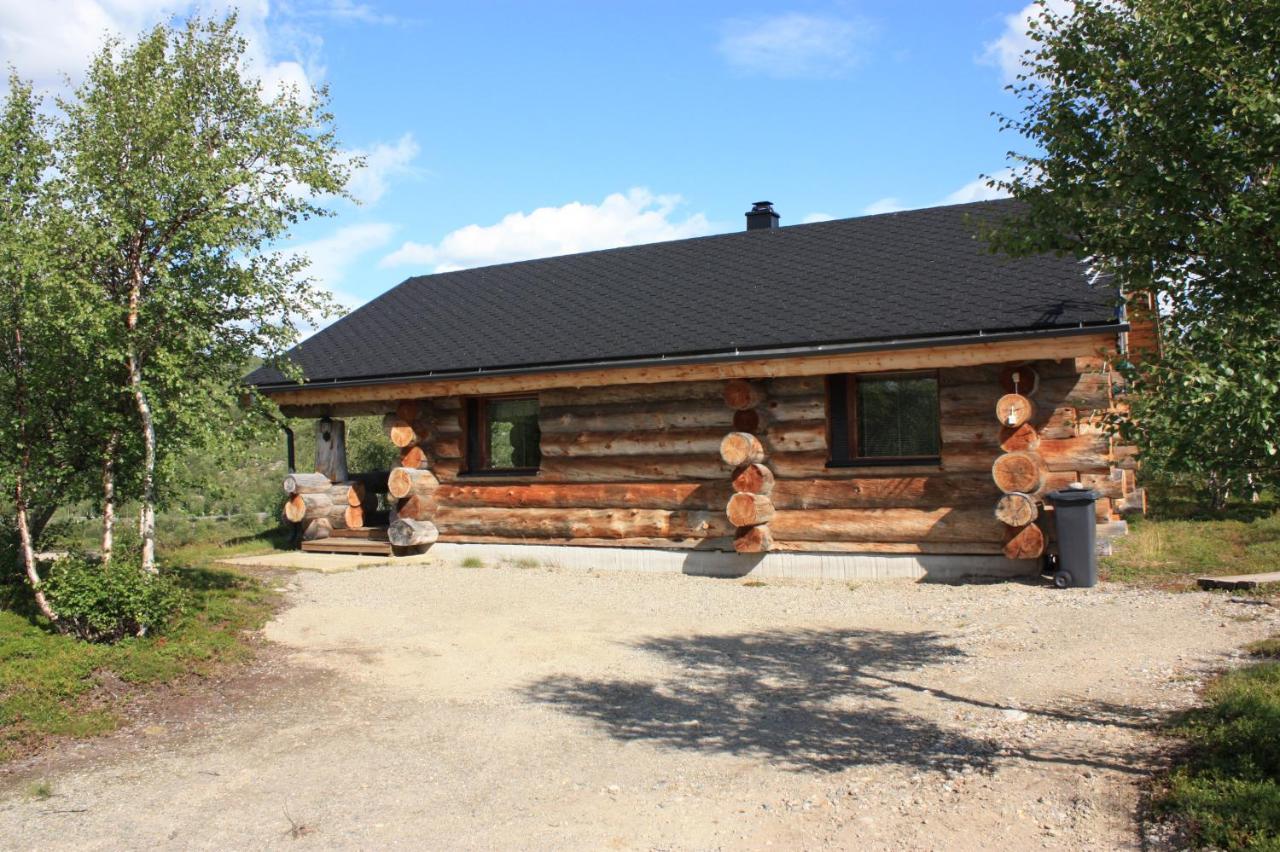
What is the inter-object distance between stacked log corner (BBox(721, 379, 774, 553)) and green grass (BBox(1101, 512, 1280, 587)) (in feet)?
12.9

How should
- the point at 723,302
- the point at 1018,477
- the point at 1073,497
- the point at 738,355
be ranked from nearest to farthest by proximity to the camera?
the point at 1073,497 < the point at 1018,477 < the point at 738,355 < the point at 723,302

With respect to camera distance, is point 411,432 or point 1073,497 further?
→ point 411,432

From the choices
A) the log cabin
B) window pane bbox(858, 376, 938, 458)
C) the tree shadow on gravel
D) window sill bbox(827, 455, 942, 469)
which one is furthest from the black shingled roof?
the tree shadow on gravel

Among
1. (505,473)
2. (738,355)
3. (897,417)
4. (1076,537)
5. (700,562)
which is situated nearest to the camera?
(1076,537)

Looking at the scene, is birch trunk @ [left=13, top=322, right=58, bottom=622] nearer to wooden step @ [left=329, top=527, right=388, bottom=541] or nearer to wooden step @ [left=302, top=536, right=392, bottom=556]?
wooden step @ [left=302, top=536, right=392, bottom=556]

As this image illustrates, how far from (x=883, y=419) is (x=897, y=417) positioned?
178mm

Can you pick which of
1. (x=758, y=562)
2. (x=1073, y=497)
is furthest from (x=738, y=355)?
(x=1073, y=497)

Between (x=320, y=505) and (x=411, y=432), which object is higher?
(x=411, y=432)

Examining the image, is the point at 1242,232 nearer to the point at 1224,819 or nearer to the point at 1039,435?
the point at 1224,819

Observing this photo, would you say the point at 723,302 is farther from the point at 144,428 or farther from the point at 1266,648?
the point at 1266,648

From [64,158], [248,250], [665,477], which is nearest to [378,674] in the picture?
[248,250]

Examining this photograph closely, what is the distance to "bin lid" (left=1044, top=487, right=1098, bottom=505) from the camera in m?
10.8

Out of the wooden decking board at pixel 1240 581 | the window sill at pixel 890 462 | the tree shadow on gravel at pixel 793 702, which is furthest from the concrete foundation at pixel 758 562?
the tree shadow on gravel at pixel 793 702

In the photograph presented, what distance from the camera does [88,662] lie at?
768 cm
